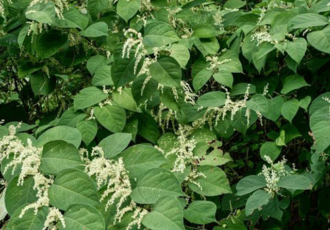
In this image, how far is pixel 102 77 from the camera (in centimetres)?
221

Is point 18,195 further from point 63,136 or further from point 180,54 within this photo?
point 180,54

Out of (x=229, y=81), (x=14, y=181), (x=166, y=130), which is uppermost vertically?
(x=14, y=181)

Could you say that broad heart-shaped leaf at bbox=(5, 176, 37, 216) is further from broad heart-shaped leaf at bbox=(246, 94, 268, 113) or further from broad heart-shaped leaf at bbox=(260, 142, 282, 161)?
broad heart-shaped leaf at bbox=(260, 142, 282, 161)

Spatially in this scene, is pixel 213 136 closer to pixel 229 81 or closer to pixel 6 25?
pixel 229 81

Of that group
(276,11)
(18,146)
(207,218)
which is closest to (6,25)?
(18,146)

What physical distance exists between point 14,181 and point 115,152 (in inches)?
13.8

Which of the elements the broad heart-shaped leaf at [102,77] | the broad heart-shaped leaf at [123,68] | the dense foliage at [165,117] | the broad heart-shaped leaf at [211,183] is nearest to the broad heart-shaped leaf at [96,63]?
the dense foliage at [165,117]

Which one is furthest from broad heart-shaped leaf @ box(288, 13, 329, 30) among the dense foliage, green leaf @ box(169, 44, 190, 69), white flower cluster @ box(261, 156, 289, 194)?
white flower cluster @ box(261, 156, 289, 194)

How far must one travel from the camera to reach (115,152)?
1680mm

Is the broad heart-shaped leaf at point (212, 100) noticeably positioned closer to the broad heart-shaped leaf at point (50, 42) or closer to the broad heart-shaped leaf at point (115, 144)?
the broad heart-shaped leaf at point (115, 144)

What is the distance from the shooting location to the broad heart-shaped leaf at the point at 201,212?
5.77 feet

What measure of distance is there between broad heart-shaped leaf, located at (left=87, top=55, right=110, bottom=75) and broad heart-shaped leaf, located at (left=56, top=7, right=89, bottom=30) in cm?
21

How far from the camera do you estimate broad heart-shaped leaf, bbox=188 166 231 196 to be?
6.41 feet

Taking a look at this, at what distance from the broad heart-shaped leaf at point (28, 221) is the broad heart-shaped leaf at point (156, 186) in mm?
275
